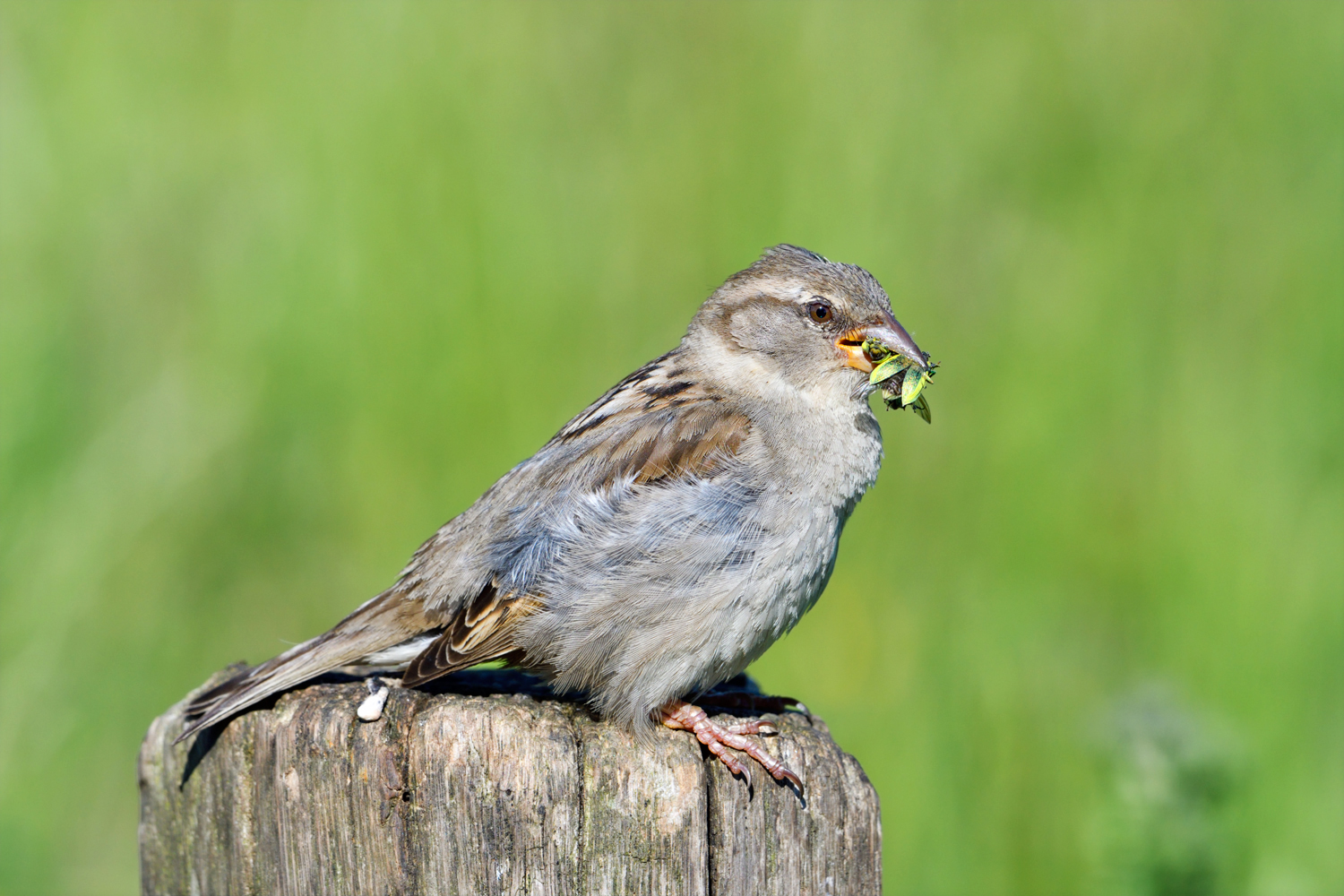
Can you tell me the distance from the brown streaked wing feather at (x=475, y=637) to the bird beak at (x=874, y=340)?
1.29m

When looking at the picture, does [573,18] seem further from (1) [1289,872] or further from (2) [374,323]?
(1) [1289,872]

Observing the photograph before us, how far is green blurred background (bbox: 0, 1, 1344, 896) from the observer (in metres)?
4.98

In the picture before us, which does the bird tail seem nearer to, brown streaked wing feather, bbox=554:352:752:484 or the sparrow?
the sparrow

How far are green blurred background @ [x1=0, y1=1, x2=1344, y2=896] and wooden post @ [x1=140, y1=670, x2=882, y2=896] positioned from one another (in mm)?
1877

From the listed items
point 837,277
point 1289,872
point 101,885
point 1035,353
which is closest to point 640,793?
point 837,277

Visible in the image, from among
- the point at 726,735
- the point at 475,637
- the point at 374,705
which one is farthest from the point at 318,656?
the point at 726,735

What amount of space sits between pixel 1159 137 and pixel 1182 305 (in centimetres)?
116

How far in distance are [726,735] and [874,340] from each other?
151 cm

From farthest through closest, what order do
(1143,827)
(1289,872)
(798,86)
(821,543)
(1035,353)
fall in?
(798,86)
(1035,353)
(1289,872)
(1143,827)
(821,543)

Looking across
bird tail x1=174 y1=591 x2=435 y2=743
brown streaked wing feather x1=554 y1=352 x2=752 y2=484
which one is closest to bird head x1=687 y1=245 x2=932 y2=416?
brown streaked wing feather x1=554 y1=352 x2=752 y2=484

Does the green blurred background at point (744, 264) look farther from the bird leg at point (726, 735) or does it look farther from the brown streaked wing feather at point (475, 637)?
the brown streaked wing feather at point (475, 637)

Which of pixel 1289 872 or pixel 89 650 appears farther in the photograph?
pixel 89 650

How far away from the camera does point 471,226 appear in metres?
6.80

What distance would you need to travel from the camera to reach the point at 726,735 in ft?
9.76
